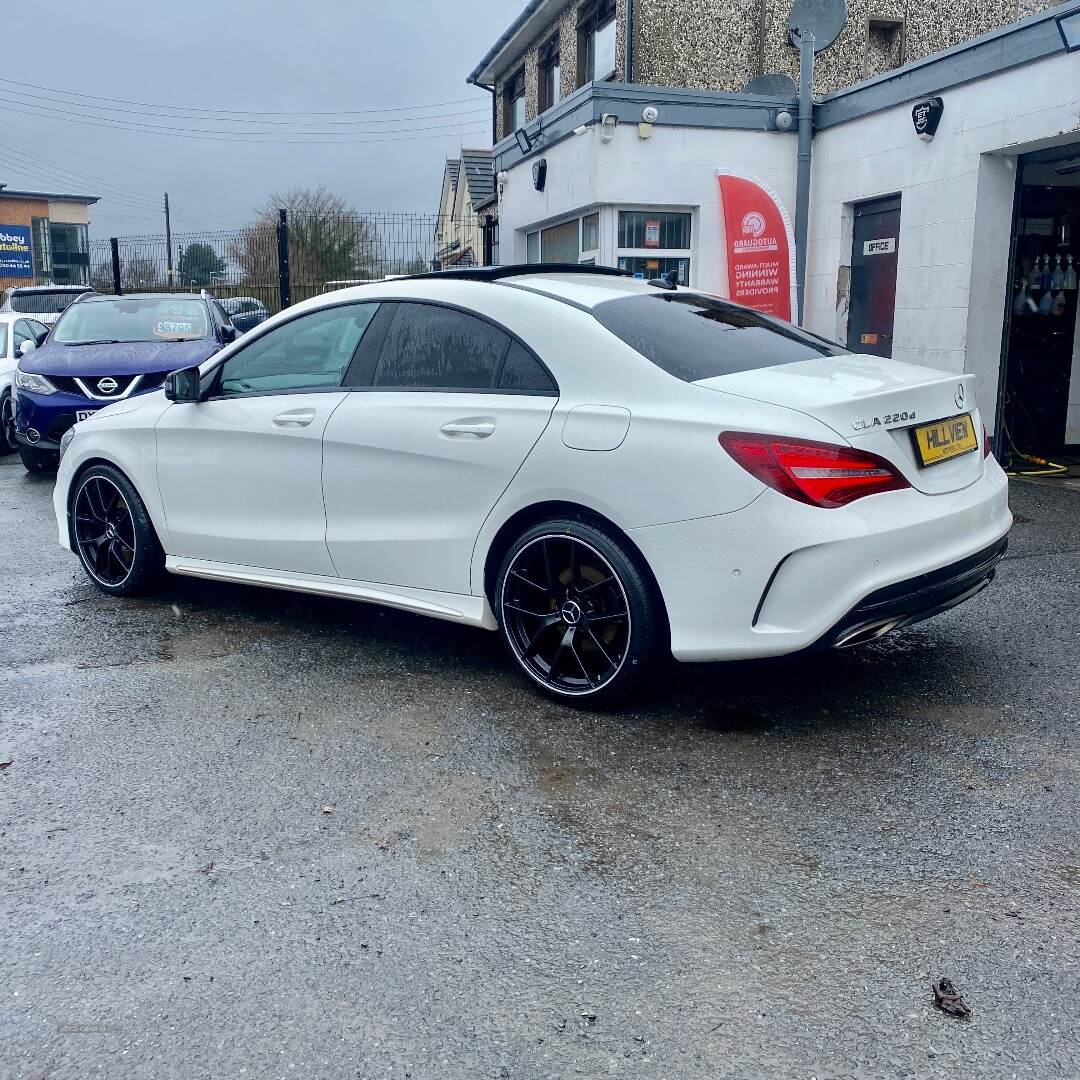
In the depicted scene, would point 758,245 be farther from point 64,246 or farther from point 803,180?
point 64,246

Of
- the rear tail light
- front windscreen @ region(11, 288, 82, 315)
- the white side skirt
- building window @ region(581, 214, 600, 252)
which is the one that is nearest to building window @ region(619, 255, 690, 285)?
building window @ region(581, 214, 600, 252)

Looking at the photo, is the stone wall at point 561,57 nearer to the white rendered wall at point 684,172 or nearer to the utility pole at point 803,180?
the white rendered wall at point 684,172

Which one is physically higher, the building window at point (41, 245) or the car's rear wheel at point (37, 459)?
the building window at point (41, 245)

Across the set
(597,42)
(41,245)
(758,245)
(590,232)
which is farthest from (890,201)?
(41,245)

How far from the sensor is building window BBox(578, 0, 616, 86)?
1805 cm

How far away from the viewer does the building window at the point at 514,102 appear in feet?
75.7

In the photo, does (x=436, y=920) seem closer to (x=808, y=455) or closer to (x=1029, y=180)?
Result: (x=808, y=455)

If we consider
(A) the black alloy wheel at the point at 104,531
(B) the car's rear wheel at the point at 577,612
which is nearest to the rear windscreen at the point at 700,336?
(B) the car's rear wheel at the point at 577,612

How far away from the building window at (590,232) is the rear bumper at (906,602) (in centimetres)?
1007

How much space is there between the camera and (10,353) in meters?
12.6

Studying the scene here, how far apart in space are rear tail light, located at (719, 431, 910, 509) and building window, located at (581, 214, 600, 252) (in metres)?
10.2

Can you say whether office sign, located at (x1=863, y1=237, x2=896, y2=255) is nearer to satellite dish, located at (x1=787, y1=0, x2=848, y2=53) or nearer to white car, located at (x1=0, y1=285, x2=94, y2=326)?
satellite dish, located at (x1=787, y1=0, x2=848, y2=53)

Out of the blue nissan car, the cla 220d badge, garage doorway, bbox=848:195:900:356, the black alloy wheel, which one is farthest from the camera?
garage doorway, bbox=848:195:900:356

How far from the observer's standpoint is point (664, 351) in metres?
4.16
